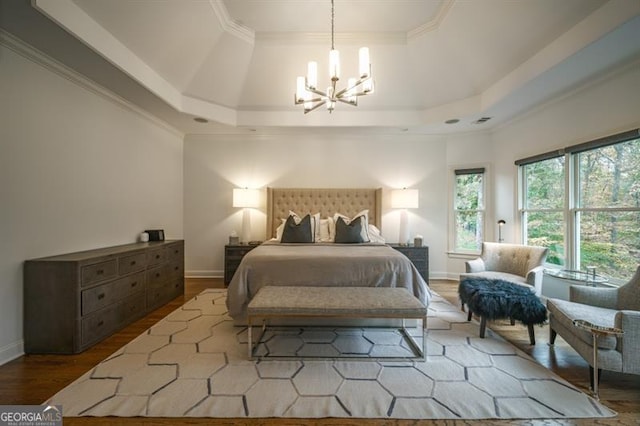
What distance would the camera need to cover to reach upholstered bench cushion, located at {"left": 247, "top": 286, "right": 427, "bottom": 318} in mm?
2221

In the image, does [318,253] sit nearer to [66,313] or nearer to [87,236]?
[66,313]

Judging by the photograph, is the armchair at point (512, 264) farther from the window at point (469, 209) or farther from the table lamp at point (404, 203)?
the table lamp at point (404, 203)

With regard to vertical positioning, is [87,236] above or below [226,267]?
above

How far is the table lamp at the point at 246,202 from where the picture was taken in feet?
15.9

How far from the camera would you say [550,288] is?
366cm

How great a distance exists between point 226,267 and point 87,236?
2004 millimetres

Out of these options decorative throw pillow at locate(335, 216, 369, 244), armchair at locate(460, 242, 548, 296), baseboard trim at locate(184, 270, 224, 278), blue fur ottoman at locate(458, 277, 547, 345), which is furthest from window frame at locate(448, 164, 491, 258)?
baseboard trim at locate(184, 270, 224, 278)

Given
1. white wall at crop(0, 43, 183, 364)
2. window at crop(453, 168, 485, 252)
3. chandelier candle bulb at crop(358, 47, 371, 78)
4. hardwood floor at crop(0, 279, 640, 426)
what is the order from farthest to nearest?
1. window at crop(453, 168, 485, 252)
2. chandelier candle bulb at crop(358, 47, 371, 78)
3. white wall at crop(0, 43, 183, 364)
4. hardwood floor at crop(0, 279, 640, 426)

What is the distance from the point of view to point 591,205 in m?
3.25

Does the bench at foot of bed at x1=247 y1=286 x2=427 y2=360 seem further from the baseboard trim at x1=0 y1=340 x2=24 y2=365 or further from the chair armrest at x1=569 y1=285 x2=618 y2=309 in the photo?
the baseboard trim at x1=0 y1=340 x2=24 y2=365

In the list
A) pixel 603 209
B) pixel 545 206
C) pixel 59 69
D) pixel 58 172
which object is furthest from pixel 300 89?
pixel 545 206

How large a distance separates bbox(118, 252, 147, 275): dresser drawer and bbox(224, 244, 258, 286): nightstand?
4.63ft

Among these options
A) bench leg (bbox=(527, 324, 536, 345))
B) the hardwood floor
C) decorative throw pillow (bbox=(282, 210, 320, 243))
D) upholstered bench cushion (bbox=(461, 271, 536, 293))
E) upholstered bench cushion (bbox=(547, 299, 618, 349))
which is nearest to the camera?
the hardwood floor

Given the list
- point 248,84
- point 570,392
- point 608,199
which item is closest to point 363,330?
point 570,392
